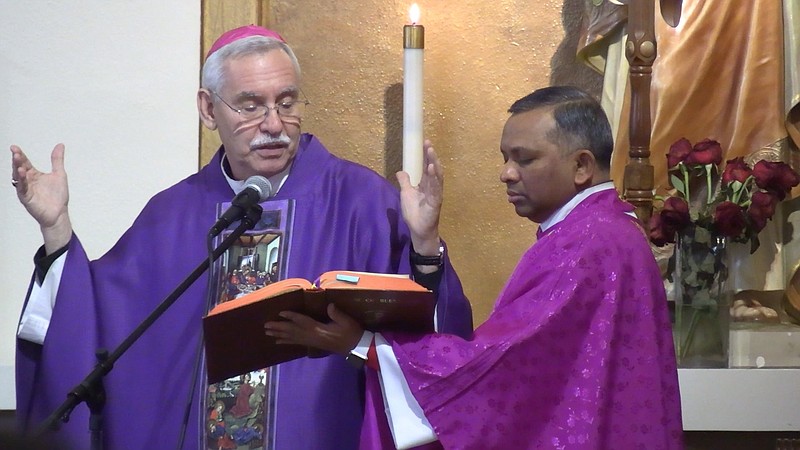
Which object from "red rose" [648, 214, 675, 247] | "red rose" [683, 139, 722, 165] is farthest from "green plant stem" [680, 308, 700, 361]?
"red rose" [683, 139, 722, 165]

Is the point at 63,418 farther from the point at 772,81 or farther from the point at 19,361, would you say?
the point at 772,81

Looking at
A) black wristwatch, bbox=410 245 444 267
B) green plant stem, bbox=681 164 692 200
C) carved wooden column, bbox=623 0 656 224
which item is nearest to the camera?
black wristwatch, bbox=410 245 444 267

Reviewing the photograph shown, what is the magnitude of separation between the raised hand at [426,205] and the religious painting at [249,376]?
1.52ft

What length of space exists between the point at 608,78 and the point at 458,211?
73 centimetres

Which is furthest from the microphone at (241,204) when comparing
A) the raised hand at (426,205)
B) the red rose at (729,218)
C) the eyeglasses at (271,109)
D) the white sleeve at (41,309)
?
the red rose at (729,218)

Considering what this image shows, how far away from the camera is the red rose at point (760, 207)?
347 cm

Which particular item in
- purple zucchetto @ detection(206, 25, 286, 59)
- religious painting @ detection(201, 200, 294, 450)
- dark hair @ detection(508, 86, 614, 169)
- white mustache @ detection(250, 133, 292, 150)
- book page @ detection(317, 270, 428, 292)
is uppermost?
purple zucchetto @ detection(206, 25, 286, 59)

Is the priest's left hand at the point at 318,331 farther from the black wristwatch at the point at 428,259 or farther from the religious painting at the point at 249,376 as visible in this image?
the religious painting at the point at 249,376

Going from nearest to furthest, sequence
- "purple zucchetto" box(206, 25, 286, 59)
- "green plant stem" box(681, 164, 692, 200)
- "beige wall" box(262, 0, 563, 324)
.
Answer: "purple zucchetto" box(206, 25, 286, 59) → "green plant stem" box(681, 164, 692, 200) → "beige wall" box(262, 0, 563, 324)

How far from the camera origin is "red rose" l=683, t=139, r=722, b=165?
356 cm

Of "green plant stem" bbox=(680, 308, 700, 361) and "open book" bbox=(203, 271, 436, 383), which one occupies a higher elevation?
"open book" bbox=(203, 271, 436, 383)

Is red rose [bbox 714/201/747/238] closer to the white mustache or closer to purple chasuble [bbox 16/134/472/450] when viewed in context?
purple chasuble [bbox 16/134/472/450]

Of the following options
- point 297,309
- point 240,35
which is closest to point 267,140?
point 240,35

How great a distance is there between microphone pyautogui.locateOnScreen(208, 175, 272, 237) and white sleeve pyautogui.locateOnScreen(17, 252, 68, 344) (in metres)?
0.75
